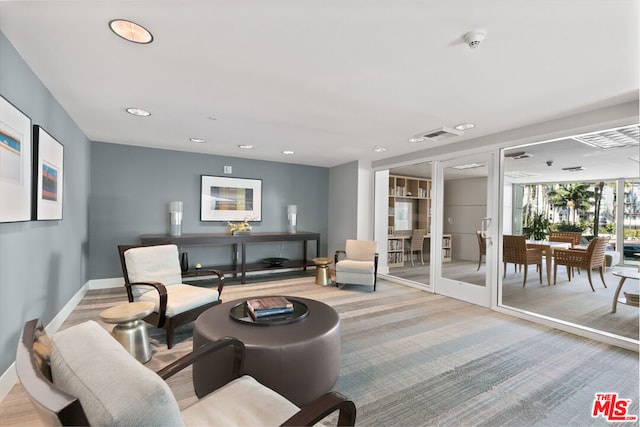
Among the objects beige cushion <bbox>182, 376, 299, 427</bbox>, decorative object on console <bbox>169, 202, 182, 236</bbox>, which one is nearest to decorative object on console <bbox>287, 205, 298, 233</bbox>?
decorative object on console <bbox>169, 202, 182, 236</bbox>

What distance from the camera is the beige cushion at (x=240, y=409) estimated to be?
3.89 ft

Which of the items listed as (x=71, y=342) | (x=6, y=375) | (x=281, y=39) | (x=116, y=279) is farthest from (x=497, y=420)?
(x=116, y=279)

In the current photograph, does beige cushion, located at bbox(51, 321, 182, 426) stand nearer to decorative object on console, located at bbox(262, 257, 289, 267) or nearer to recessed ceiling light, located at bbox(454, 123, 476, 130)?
recessed ceiling light, located at bbox(454, 123, 476, 130)

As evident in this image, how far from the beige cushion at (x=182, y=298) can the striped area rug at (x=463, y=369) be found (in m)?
0.35

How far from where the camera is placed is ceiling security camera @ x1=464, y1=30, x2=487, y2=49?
1802 millimetres

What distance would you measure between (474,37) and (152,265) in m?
3.57

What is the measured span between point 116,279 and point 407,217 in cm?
586

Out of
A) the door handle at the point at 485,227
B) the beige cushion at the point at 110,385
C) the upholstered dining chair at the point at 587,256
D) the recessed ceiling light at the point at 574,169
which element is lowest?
the upholstered dining chair at the point at 587,256

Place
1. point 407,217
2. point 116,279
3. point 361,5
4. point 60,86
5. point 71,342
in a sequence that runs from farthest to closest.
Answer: point 407,217 → point 116,279 → point 60,86 → point 361,5 → point 71,342

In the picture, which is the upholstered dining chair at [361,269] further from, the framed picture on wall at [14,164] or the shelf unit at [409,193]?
the framed picture on wall at [14,164]

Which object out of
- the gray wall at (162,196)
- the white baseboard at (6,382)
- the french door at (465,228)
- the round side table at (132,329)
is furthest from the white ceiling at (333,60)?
the white baseboard at (6,382)

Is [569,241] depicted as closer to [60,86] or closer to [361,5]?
[361,5]

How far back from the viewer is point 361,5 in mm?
1603

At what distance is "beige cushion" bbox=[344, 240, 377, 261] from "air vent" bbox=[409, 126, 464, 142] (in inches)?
75.1
